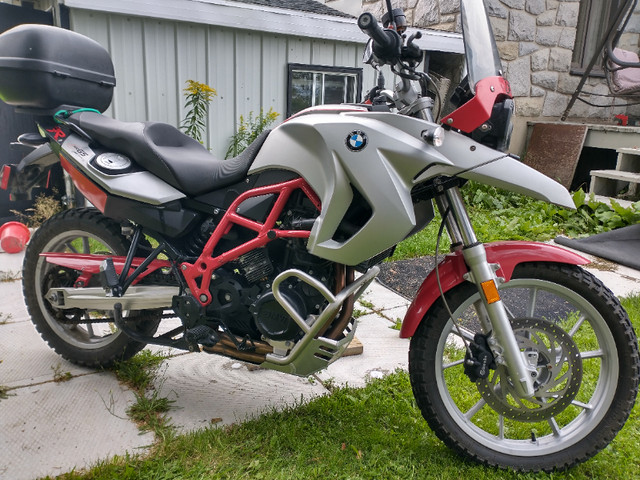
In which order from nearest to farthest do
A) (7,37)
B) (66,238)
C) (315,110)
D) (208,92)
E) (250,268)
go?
(315,110)
(250,268)
(7,37)
(66,238)
(208,92)

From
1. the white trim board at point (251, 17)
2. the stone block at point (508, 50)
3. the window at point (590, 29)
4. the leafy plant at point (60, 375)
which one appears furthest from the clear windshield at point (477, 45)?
the window at point (590, 29)

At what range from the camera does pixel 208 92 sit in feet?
16.6

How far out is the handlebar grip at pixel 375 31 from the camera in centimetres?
159

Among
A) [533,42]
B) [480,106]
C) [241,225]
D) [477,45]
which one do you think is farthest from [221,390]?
[533,42]

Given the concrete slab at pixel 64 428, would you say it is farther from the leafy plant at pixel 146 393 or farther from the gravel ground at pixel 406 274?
the gravel ground at pixel 406 274

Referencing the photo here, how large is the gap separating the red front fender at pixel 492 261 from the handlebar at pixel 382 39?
70 cm

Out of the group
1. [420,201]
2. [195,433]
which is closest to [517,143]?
[420,201]

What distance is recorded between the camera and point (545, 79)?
718cm

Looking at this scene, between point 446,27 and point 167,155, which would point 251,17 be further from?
point 167,155

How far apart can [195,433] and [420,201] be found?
1.23 meters

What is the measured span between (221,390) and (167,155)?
107 centimetres

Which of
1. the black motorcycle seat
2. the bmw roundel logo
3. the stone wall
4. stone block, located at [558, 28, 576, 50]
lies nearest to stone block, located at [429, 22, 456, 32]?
the stone wall

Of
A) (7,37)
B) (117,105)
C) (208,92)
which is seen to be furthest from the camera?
(208,92)

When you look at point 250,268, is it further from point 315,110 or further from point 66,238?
point 66,238
